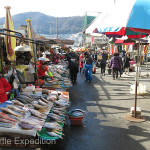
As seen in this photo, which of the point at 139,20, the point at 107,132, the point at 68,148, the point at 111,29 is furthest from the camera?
the point at 107,132

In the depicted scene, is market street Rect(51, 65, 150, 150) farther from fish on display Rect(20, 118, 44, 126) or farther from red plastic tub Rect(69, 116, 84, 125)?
fish on display Rect(20, 118, 44, 126)

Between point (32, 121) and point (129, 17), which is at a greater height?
point (129, 17)

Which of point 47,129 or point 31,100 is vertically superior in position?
point 31,100

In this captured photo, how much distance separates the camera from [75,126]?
537 cm

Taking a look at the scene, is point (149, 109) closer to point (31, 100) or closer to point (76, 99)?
point (76, 99)

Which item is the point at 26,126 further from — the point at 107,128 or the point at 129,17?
the point at 129,17

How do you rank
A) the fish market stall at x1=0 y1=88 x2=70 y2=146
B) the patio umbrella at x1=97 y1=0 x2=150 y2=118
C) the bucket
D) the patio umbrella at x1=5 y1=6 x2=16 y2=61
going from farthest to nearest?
the patio umbrella at x1=5 y1=6 x2=16 y2=61 < the bucket < the patio umbrella at x1=97 y1=0 x2=150 y2=118 < the fish market stall at x1=0 y1=88 x2=70 y2=146

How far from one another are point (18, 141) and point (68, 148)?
1.26 metres

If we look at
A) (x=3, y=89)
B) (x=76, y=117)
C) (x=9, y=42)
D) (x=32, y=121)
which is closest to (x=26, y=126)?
(x=32, y=121)

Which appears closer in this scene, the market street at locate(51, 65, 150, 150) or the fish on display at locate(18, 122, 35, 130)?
the fish on display at locate(18, 122, 35, 130)

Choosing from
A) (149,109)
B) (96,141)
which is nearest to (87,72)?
(149,109)

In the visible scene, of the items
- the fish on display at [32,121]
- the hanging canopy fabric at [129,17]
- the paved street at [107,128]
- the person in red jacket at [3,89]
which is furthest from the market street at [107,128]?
the hanging canopy fabric at [129,17]

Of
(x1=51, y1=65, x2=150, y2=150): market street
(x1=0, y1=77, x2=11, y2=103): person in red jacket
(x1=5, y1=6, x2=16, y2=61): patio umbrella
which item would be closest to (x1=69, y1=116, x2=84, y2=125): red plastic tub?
(x1=51, y1=65, x2=150, y2=150): market street

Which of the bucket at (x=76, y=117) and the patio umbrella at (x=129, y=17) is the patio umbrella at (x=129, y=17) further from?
the bucket at (x=76, y=117)
